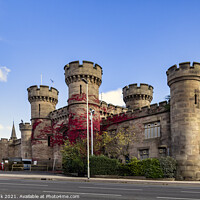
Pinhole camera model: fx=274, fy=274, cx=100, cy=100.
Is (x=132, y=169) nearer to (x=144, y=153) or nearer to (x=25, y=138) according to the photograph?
(x=144, y=153)

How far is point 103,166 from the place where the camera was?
26578mm

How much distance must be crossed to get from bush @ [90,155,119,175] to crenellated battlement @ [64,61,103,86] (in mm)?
11880

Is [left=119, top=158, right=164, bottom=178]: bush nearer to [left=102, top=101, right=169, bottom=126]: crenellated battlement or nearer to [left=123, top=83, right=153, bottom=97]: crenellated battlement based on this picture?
[left=102, top=101, right=169, bottom=126]: crenellated battlement

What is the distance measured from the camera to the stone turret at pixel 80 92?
112 feet

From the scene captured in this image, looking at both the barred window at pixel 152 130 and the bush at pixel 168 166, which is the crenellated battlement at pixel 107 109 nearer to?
the barred window at pixel 152 130

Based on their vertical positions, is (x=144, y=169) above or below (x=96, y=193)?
below

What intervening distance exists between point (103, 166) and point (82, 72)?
13169mm

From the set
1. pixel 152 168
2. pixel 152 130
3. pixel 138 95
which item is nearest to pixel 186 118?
pixel 152 130

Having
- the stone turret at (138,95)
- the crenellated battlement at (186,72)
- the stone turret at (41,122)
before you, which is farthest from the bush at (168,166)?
the stone turret at (41,122)

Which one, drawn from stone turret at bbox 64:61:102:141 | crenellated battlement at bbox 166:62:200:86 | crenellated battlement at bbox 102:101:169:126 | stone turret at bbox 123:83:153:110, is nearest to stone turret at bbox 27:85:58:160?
stone turret at bbox 64:61:102:141

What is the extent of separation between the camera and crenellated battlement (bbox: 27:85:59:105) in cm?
4459

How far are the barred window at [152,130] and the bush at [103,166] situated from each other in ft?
19.4

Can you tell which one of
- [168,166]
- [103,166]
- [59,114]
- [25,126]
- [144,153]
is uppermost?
[59,114]

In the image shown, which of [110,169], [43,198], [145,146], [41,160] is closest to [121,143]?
[145,146]
